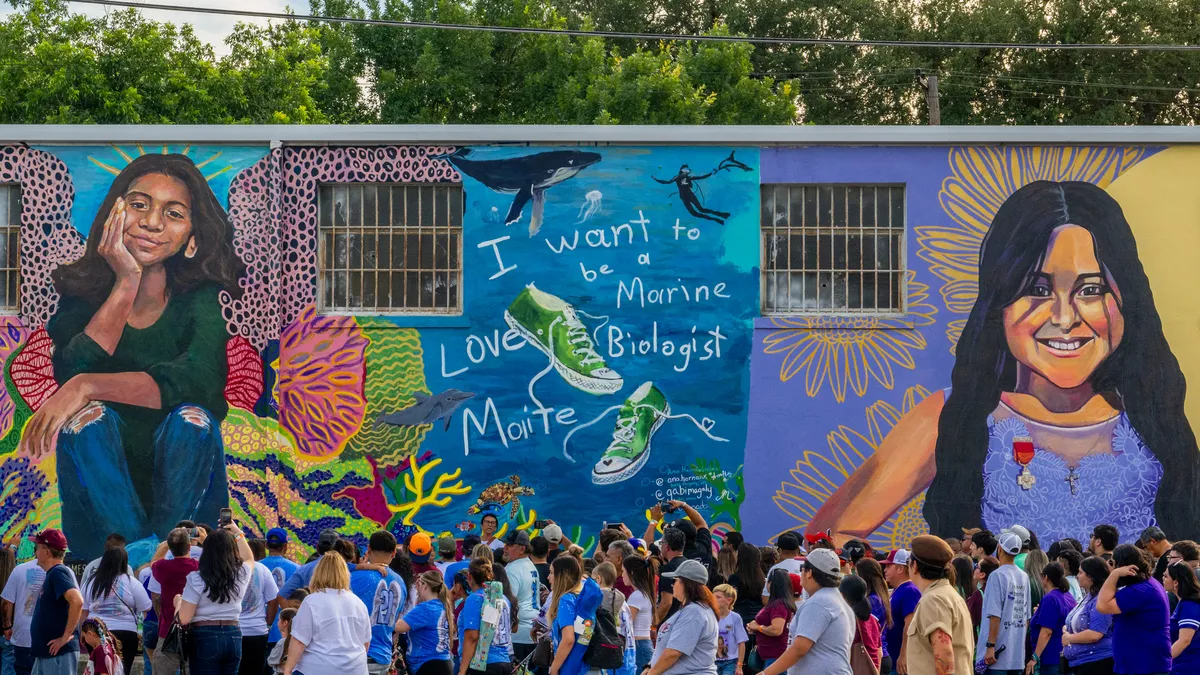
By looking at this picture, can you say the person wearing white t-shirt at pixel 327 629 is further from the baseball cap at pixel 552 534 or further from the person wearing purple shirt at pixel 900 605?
the person wearing purple shirt at pixel 900 605

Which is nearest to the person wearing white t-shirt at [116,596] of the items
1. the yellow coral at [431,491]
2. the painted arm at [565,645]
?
the painted arm at [565,645]

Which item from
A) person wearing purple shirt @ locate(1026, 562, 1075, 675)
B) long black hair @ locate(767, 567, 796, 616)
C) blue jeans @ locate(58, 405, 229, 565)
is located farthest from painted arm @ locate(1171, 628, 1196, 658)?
blue jeans @ locate(58, 405, 229, 565)

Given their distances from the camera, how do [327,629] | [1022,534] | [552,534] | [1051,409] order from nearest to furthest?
[327,629], [1022,534], [552,534], [1051,409]

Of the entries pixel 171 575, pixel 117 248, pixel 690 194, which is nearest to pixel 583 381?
pixel 690 194

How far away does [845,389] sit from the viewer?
17297mm

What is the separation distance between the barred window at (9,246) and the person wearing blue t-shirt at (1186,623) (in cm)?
1328

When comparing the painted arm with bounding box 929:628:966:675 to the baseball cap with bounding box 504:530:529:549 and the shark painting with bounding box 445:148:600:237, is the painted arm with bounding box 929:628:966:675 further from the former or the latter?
the shark painting with bounding box 445:148:600:237

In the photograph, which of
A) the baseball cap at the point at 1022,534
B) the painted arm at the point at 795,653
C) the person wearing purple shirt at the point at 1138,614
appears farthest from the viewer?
the baseball cap at the point at 1022,534

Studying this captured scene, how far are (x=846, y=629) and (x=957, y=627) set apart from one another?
2.26 feet

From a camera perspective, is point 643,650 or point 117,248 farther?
point 117,248

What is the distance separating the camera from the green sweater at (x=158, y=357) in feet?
56.1

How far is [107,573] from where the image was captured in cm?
1169

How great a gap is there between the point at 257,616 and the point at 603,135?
7.79 m

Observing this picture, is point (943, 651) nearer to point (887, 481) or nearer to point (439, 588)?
point (439, 588)
